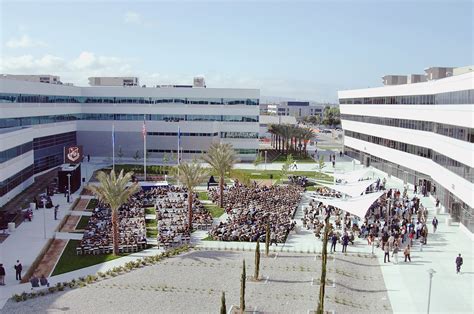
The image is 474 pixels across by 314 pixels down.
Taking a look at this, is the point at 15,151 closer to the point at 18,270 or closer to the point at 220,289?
the point at 18,270

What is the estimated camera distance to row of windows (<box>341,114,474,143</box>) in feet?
116

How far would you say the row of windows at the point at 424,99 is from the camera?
35.4m

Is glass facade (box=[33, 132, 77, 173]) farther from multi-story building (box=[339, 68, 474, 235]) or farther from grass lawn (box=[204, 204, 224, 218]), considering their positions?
multi-story building (box=[339, 68, 474, 235])

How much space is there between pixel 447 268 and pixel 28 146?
3732 centimetres

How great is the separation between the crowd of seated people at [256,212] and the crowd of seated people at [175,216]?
1844mm

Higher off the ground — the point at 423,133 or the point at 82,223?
the point at 423,133

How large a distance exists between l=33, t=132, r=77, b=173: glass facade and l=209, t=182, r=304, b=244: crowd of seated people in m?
22.5

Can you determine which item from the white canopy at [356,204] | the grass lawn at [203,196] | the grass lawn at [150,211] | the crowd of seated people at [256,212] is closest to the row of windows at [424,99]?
the white canopy at [356,204]

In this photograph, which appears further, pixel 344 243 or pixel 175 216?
pixel 175 216

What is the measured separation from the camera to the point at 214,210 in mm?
41844

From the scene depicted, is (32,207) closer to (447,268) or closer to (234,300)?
(234,300)

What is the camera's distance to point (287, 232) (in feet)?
112

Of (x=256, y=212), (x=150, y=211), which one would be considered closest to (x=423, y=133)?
(x=256, y=212)

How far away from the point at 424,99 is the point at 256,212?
22.7 meters
